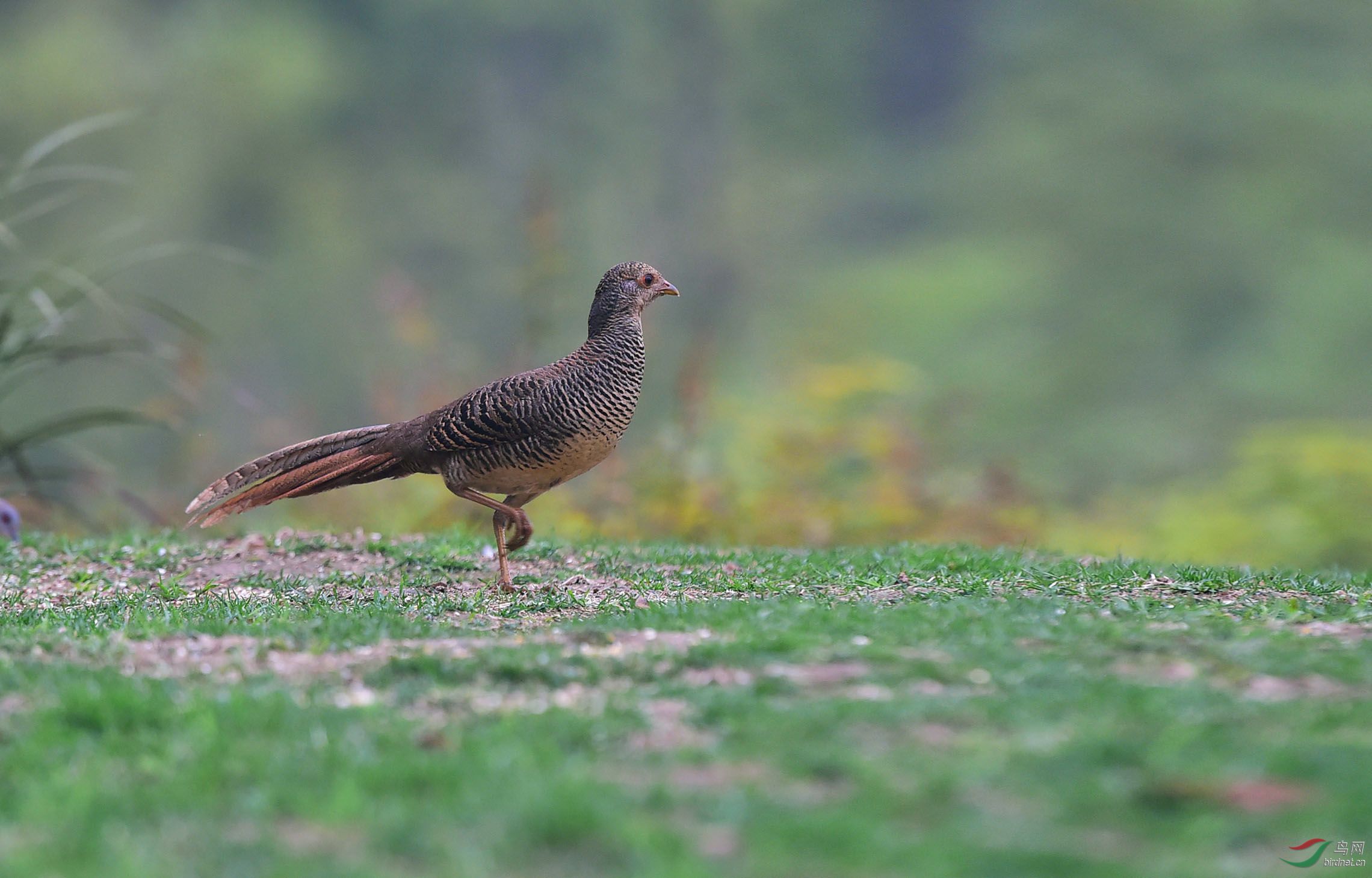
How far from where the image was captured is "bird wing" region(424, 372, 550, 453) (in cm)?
767

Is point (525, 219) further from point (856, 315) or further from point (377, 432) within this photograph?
point (856, 315)

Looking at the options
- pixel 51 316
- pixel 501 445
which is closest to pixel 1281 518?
pixel 501 445

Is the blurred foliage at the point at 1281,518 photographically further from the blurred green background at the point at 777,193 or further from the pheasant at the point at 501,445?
the pheasant at the point at 501,445

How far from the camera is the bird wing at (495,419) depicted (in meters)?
7.67

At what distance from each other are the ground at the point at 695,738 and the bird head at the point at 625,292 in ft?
6.97

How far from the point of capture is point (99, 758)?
4.27m

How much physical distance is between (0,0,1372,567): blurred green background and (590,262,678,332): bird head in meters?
12.3

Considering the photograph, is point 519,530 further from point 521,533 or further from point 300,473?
point 300,473

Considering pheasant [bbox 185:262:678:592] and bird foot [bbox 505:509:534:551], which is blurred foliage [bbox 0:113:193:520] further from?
bird foot [bbox 505:509:534:551]

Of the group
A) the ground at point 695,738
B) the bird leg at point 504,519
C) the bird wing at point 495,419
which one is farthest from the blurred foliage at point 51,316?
the ground at point 695,738

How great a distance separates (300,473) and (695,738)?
4.31 meters

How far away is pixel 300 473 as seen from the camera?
796 cm

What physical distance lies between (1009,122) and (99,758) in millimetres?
30823

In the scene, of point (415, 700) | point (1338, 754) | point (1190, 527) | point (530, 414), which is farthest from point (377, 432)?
Result: point (1190, 527)
